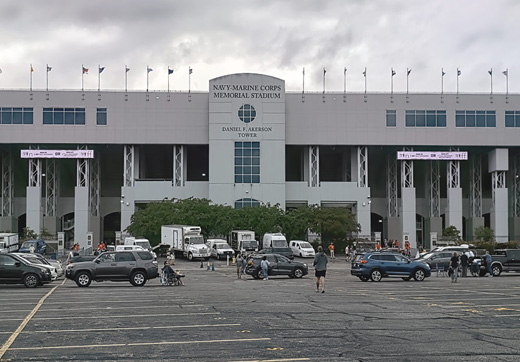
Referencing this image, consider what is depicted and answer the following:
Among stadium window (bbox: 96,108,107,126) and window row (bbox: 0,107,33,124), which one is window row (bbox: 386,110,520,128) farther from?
window row (bbox: 0,107,33,124)

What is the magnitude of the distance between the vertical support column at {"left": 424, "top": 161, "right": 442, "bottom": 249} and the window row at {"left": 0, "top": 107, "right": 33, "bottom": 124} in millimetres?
50086

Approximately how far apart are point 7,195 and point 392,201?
49.1 m

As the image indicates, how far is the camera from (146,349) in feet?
42.5

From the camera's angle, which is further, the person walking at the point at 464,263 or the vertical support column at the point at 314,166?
the vertical support column at the point at 314,166

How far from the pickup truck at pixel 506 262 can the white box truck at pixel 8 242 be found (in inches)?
1636

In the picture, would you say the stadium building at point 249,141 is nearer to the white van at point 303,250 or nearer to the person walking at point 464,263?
the white van at point 303,250

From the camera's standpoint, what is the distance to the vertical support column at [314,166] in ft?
280

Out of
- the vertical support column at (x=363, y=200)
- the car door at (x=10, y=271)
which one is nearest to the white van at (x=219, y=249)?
the vertical support column at (x=363, y=200)

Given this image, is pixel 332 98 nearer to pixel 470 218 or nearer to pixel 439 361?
pixel 470 218

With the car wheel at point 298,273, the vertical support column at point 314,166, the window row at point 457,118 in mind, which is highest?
the window row at point 457,118

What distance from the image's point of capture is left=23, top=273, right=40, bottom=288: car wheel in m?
30.6

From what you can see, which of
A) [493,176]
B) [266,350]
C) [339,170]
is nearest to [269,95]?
[339,170]

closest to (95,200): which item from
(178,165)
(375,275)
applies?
(178,165)

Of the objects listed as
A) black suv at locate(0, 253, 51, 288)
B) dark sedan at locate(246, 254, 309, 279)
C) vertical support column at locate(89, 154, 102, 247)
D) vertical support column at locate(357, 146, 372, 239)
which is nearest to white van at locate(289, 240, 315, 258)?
vertical support column at locate(357, 146, 372, 239)
